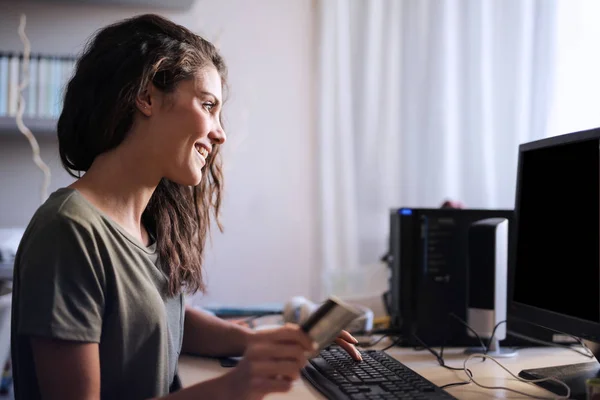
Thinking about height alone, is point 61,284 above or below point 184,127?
below

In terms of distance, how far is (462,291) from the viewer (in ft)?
5.26

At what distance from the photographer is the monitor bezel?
1061mm

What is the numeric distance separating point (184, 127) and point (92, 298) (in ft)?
1.14

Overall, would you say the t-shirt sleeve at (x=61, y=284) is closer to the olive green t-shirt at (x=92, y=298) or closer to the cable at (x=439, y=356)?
the olive green t-shirt at (x=92, y=298)

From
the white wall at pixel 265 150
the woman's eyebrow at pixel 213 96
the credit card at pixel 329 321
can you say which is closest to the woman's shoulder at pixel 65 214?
the woman's eyebrow at pixel 213 96

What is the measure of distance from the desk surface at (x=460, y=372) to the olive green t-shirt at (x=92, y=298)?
5.1 inches

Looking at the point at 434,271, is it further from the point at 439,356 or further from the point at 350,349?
the point at 350,349

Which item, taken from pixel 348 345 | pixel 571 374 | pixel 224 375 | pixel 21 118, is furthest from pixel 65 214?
pixel 21 118

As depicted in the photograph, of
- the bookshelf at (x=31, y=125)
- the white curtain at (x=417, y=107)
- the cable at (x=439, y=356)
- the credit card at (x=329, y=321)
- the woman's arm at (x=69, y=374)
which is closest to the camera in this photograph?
the credit card at (x=329, y=321)

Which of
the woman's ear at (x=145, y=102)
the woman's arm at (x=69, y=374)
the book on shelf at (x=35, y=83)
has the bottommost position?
the woman's arm at (x=69, y=374)

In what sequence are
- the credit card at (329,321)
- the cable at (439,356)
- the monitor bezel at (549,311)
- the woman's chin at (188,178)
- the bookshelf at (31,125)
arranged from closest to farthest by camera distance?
the credit card at (329,321), the monitor bezel at (549,311), the woman's chin at (188,178), the cable at (439,356), the bookshelf at (31,125)

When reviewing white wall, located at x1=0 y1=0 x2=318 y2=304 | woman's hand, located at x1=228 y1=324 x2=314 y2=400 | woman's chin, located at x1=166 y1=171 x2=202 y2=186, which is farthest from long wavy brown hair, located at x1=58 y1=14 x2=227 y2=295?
white wall, located at x1=0 y1=0 x2=318 y2=304

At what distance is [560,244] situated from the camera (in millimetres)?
1152

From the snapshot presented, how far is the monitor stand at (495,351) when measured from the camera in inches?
56.5
